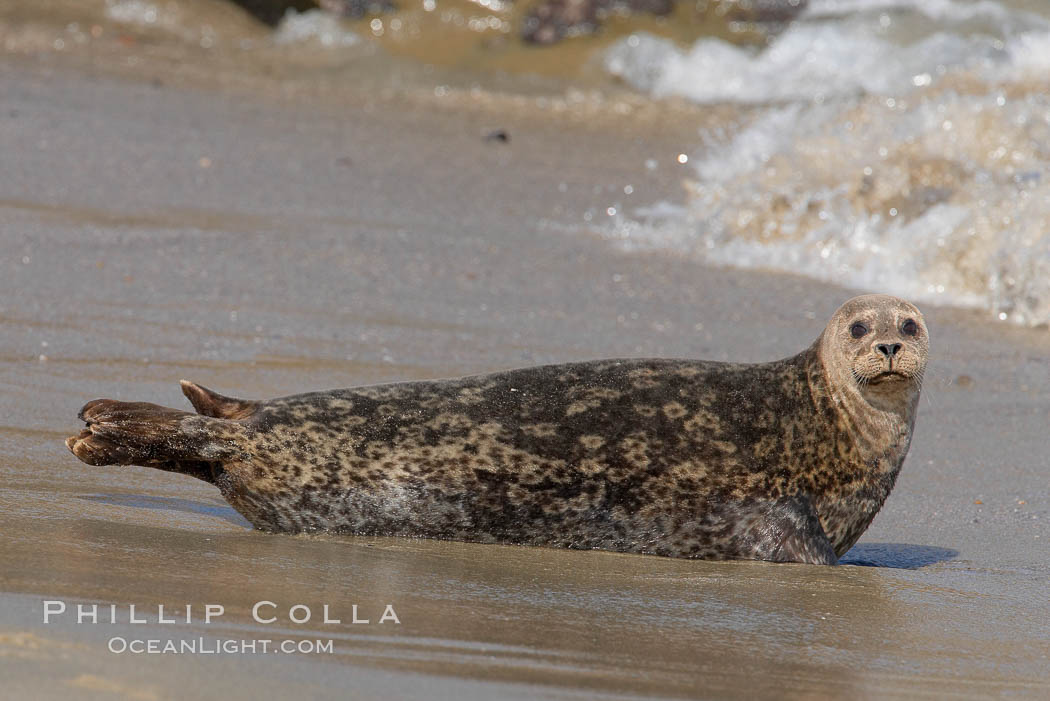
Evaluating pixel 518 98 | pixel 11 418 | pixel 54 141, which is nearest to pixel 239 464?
pixel 11 418

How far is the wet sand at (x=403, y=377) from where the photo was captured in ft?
9.81

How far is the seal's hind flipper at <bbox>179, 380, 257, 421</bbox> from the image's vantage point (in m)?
4.11

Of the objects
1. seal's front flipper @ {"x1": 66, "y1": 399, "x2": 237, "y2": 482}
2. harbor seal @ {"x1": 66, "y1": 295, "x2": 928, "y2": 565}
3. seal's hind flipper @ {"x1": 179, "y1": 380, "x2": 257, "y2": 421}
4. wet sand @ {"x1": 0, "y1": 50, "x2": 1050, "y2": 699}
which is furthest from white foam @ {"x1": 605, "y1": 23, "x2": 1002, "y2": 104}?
seal's front flipper @ {"x1": 66, "y1": 399, "x2": 237, "y2": 482}

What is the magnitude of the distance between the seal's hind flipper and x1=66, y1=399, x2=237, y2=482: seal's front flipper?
4.9 inches

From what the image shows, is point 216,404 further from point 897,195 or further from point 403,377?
point 897,195

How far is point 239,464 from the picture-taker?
397 centimetres

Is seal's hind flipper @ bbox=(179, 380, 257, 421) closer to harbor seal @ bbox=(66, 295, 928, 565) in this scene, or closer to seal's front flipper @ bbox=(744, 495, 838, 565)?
harbor seal @ bbox=(66, 295, 928, 565)

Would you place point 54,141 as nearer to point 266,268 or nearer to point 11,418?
point 266,268

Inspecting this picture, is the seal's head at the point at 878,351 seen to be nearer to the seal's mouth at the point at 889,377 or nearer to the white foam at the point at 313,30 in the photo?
the seal's mouth at the point at 889,377

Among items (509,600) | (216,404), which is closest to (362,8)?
(216,404)

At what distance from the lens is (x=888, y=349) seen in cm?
411

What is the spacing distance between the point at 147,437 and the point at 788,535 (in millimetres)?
1782

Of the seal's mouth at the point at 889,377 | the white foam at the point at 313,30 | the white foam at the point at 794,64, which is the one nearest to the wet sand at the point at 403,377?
the seal's mouth at the point at 889,377

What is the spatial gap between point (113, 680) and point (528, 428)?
5.55ft
